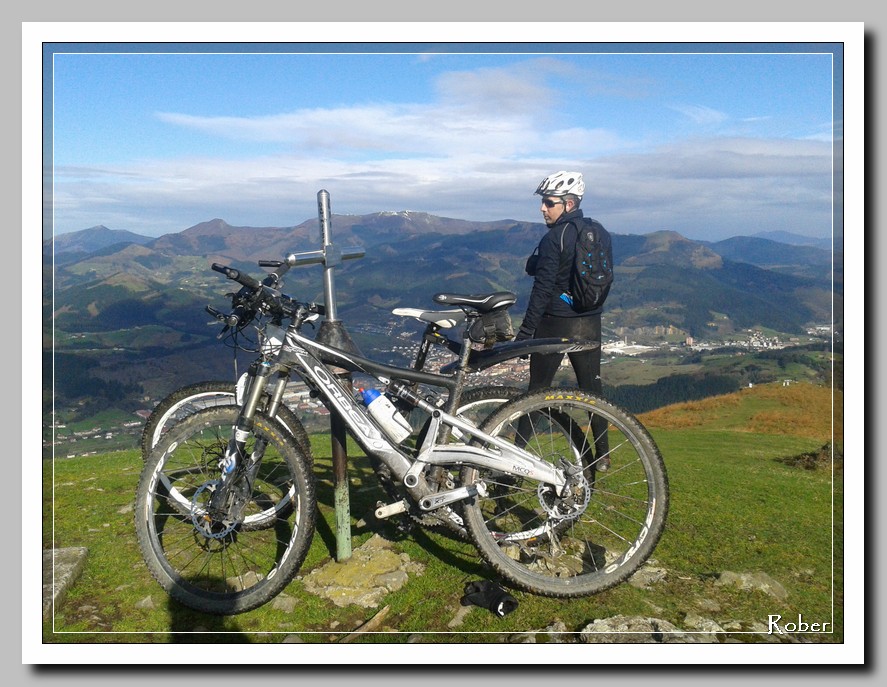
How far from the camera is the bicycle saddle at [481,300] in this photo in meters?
4.30

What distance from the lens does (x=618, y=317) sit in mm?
30750

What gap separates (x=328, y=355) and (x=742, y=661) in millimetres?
3364

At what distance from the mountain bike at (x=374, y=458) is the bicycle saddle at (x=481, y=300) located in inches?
0.6

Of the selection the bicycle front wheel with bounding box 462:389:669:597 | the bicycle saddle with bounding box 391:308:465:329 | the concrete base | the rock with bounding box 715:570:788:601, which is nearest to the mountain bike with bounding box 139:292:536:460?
the bicycle saddle with bounding box 391:308:465:329

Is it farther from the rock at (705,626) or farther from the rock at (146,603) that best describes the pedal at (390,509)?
the rock at (705,626)

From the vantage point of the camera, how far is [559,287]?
A: 216 inches

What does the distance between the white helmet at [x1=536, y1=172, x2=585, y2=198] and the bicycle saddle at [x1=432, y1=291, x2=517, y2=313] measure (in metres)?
1.46

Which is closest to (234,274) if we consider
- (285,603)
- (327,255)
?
(327,255)

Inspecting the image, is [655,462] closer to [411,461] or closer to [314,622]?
[411,461]

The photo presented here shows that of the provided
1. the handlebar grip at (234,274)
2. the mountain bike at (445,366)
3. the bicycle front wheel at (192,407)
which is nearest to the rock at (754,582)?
the mountain bike at (445,366)

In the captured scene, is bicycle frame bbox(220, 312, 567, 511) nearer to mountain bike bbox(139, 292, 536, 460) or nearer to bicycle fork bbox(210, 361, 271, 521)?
bicycle fork bbox(210, 361, 271, 521)

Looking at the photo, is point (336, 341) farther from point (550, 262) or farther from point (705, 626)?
point (705, 626)

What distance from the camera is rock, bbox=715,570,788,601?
4.34 m

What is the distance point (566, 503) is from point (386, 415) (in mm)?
1408
